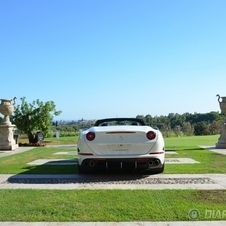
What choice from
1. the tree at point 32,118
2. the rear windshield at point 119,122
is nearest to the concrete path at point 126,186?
the rear windshield at point 119,122

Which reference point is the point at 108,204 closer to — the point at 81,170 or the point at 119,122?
the point at 81,170

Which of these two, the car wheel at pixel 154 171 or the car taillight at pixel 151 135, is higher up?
the car taillight at pixel 151 135

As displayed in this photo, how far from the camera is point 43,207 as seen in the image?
3.57 metres

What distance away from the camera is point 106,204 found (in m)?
3.66

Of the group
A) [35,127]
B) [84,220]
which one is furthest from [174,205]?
[35,127]

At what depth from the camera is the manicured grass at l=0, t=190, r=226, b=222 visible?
10.6 feet

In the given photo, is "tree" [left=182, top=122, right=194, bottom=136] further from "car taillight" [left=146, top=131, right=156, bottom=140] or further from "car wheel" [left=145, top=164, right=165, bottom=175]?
"car taillight" [left=146, top=131, right=156, bottom=140]

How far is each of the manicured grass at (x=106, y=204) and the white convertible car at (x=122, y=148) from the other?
1193 millimetres

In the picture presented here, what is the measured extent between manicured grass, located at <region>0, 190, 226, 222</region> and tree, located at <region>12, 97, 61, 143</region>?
15589 millimetres


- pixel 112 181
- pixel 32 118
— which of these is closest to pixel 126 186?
pixel 112 181

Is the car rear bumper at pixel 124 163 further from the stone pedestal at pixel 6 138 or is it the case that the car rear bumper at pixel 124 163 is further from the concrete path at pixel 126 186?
the stone pedestal at pixel 6 138

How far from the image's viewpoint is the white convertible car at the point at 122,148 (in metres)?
5.48

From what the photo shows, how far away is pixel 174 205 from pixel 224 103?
9.49m

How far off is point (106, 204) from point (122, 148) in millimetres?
1936
